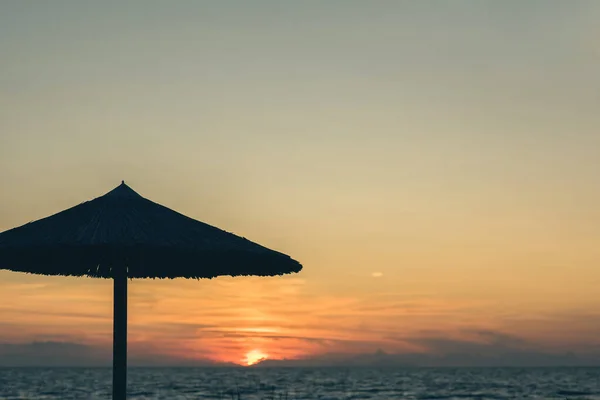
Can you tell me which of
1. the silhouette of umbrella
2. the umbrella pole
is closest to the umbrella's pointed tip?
the silhouette of umbrella

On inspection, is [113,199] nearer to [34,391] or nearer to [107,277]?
[107,277]

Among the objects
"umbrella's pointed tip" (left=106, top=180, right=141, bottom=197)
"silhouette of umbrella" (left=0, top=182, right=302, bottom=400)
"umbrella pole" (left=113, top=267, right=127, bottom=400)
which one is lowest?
"umbrella pole" (left=113, top=267, right=127, bottom=400)

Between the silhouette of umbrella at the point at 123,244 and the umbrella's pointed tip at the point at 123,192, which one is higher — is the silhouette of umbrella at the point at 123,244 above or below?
below

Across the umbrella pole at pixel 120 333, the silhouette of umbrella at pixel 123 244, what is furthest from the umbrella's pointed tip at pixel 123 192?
the umbrella pole at pixel 120 333

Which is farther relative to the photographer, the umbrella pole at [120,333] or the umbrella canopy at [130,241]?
the umbrella pole at [120,333]

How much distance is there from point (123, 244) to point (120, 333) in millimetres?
1660

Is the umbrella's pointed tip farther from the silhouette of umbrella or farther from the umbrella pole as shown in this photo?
the umbrella pole

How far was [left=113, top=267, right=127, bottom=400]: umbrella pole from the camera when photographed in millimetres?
9375

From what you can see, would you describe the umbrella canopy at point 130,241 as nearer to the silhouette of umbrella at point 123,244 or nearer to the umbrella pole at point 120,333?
the silhouette of umbrella at point 123,244

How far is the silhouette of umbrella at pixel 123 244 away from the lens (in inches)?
334

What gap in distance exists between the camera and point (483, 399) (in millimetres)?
54406

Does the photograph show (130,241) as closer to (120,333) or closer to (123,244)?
(123,244)

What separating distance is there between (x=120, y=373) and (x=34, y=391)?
58.2 m

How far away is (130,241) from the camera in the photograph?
328 inches
